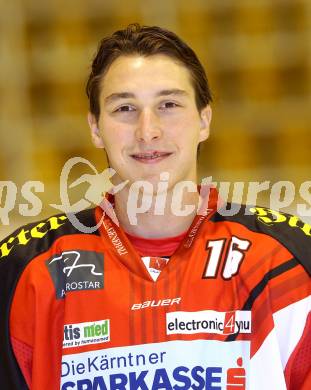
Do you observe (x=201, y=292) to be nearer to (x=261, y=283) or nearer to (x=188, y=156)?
(x=261, y=283)

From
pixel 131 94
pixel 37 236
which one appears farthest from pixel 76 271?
pixel 131 94

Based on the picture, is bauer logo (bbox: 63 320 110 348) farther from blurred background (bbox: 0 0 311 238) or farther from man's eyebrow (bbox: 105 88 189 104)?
blurred background (bbox: 0 0 311 238)

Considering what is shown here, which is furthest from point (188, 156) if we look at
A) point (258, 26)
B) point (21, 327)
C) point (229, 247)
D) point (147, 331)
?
point (258, 26)

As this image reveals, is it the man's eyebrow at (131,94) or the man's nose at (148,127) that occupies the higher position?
the man's eyebrow at (131,94)

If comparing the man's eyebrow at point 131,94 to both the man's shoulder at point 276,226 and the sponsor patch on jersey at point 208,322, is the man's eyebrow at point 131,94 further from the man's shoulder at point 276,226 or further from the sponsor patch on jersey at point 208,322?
the sponsor patch on jersey at point 208,322

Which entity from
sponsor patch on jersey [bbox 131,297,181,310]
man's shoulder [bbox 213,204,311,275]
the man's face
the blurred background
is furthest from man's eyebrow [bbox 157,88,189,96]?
the blurred background

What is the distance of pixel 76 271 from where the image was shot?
1608mm

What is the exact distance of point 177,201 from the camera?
1675 mm

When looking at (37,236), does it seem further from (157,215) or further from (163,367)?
(163,367)

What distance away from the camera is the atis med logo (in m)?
1.59

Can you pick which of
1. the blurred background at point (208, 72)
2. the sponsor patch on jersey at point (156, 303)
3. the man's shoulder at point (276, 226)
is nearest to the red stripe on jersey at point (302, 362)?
the man's shoulder at point (276, 226)

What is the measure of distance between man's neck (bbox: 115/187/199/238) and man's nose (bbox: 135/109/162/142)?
0.43 feet

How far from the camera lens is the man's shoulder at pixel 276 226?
5.24 feet

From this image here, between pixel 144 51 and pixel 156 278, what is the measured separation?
1.54ft
